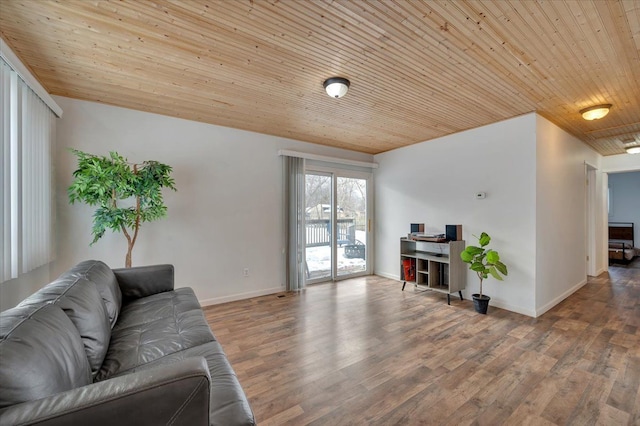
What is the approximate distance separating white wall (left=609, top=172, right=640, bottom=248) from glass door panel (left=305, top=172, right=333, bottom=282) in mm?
8383

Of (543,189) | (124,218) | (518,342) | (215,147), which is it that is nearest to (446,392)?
(518,342)

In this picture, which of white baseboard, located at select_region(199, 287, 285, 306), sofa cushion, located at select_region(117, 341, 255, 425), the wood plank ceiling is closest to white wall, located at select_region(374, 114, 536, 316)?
the wood plank ceiling

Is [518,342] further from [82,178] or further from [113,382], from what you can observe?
[82,178]

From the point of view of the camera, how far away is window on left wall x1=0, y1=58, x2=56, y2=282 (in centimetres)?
201

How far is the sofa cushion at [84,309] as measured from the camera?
4.64ft

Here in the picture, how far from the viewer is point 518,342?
2695mm

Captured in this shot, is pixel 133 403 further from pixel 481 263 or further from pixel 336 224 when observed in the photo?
pixel 336 224

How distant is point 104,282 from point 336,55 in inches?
98.3

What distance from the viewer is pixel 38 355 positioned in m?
0.99

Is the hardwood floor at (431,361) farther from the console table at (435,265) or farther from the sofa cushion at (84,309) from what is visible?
the sofa cushion at (84,309)

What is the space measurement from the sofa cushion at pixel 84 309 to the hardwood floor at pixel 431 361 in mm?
991

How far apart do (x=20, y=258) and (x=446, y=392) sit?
3481 millimetres

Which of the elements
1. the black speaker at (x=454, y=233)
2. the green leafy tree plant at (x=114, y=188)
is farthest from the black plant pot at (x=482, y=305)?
the green leafy tree plant at (x=114, y=188)

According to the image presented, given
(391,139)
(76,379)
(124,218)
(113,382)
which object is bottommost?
(76,379)
